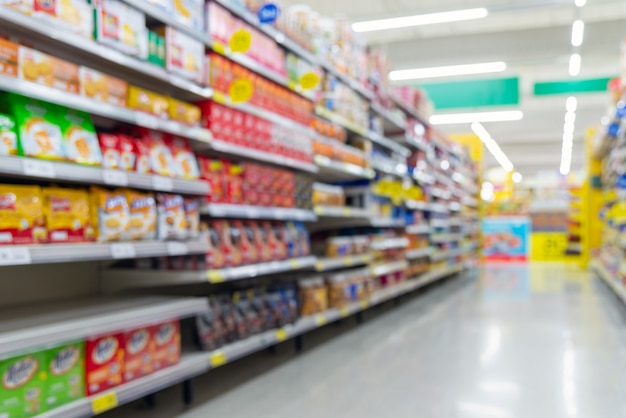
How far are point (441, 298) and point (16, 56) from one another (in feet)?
20.5

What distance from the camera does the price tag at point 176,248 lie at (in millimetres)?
2600

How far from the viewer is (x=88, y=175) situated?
2180 millimetres

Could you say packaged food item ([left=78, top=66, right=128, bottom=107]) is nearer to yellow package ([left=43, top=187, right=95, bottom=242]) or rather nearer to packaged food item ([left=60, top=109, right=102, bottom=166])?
packaged food item ([left=60, top=109, right=102, bottom=166])

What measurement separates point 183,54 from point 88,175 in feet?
2.94

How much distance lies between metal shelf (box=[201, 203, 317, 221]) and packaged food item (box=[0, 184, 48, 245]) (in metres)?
0.98

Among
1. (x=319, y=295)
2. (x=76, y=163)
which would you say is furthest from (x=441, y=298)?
(x=76, y=163)

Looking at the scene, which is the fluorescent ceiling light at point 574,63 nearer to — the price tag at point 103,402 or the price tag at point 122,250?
the price tag at point 122,250

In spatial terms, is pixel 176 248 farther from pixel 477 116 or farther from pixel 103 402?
pixel 477 116

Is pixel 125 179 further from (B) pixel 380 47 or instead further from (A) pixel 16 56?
(B) pixel 380 47

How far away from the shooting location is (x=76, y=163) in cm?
217

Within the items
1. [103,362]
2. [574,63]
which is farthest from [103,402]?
[574,63]

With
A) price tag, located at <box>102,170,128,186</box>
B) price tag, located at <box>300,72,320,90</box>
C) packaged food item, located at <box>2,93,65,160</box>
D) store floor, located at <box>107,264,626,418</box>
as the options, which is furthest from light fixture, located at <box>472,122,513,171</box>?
packaged food item, located at <box>2,93,65,160</box>

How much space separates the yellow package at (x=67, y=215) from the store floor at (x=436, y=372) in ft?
Answer: 3.15

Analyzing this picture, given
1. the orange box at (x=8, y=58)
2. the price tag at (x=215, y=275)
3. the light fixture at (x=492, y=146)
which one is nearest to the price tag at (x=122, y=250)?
the price tag at (x=215, y=275)
